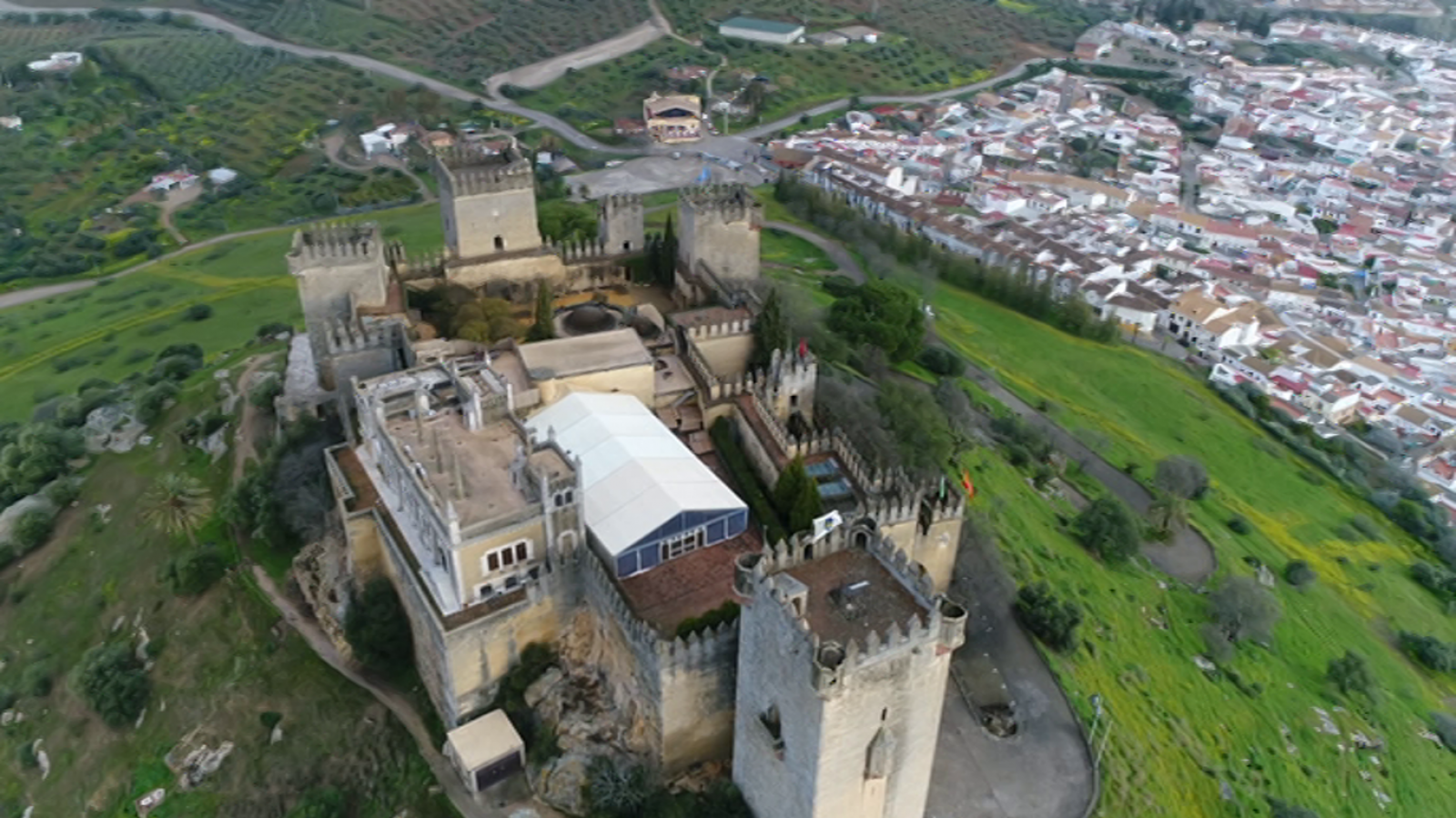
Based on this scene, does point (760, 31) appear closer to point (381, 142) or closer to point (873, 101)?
point (873, 101)

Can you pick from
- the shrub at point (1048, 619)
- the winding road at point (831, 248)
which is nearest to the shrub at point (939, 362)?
the winding road at point (831, 248)

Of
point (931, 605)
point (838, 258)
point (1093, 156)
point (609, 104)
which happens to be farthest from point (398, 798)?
point (1093, 156)

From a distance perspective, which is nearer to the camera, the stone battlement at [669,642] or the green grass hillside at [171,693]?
the stone battlement at [669,642]

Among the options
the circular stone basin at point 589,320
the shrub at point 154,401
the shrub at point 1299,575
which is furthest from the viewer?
the shrub at point 1299,575

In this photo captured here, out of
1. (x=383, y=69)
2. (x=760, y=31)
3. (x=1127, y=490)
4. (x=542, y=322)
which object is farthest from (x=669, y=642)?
(x=760, y=31)

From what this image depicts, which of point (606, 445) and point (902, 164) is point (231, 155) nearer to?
point (902, 164)

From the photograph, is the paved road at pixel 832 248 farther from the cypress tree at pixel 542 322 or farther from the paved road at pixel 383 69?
the cypress tree at pixel 542 322

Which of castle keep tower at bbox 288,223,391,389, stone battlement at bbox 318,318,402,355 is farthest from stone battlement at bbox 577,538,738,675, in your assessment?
castle keep tower at bbox 288,223,391,389

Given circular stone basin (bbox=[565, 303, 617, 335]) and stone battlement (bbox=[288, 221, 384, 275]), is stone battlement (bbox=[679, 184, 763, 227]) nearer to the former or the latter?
circular stone basin (bbox=[565, 303, 617, 335])
